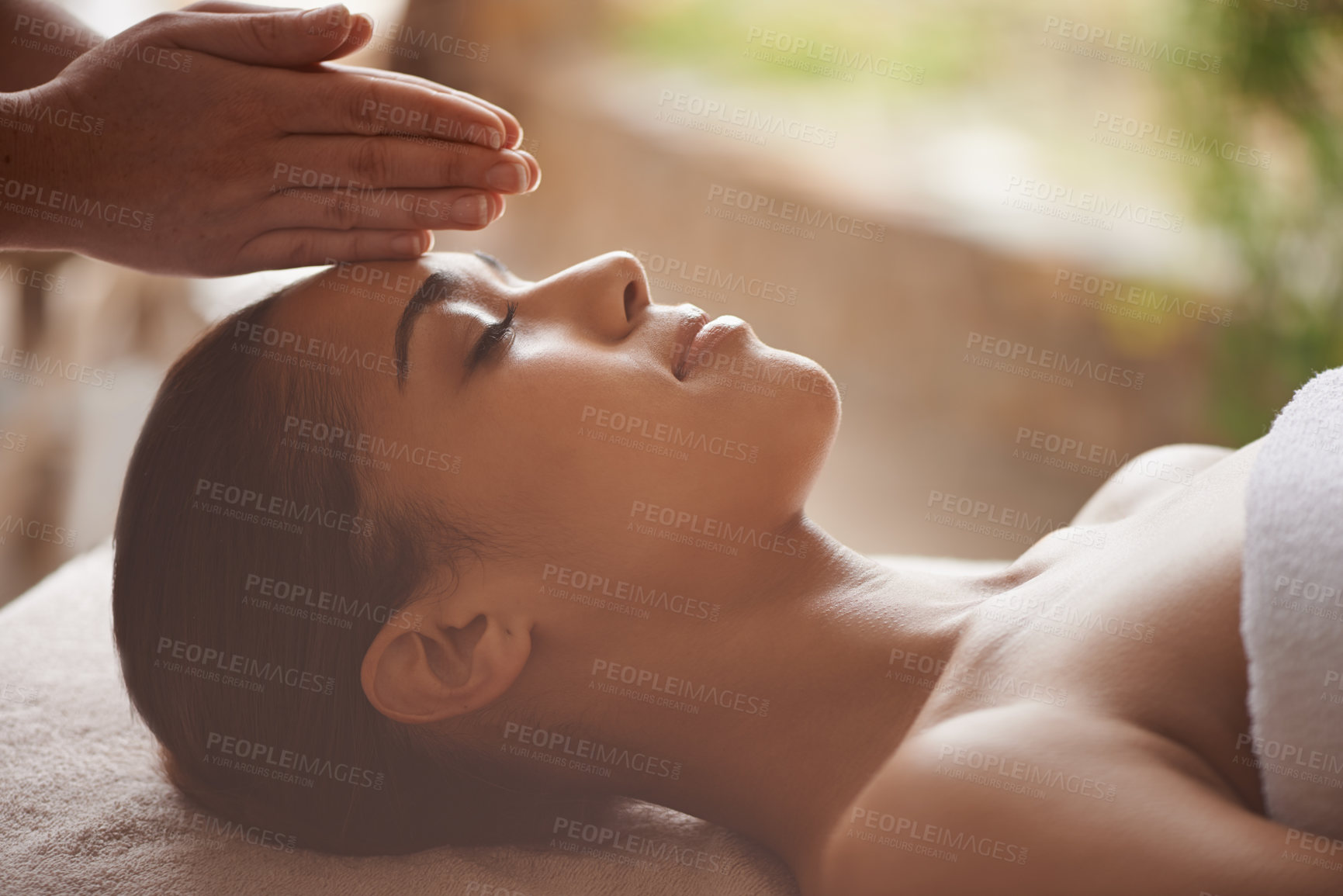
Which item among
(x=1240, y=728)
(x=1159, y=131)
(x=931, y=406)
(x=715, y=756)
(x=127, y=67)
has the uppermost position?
(x=127, y=67)

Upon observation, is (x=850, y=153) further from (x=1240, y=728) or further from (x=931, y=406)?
(x=1240, y=728)

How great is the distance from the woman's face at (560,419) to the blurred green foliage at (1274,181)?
2165 mm

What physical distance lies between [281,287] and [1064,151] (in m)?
3.48

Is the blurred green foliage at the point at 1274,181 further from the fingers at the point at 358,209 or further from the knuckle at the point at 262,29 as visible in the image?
the knuckle at the point at 262,29

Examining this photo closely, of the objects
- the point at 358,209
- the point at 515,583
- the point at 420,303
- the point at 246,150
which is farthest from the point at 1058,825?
the point at 246,150

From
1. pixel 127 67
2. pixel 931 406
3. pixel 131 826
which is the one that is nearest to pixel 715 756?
pixel 131 826

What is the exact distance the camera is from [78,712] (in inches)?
53.4

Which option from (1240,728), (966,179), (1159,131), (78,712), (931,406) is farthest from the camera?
(966,179)

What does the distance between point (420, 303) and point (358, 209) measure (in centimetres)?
18

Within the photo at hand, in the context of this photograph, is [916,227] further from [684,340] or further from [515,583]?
[515,583]

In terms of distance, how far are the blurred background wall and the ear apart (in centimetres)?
126

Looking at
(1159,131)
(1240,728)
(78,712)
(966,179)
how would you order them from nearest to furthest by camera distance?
1. (1240,728)
2. (78,712)
3. (1159,131)
4. (966,179)

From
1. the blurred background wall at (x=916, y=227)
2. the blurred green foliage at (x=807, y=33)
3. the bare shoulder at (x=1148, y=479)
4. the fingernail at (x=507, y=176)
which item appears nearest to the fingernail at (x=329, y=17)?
the fingernail at (x=507, y=176)

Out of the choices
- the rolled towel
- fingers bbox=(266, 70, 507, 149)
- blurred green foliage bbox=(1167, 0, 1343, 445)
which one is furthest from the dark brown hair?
blurred green foliage bbox=(1167, 0, 1343, 445)
